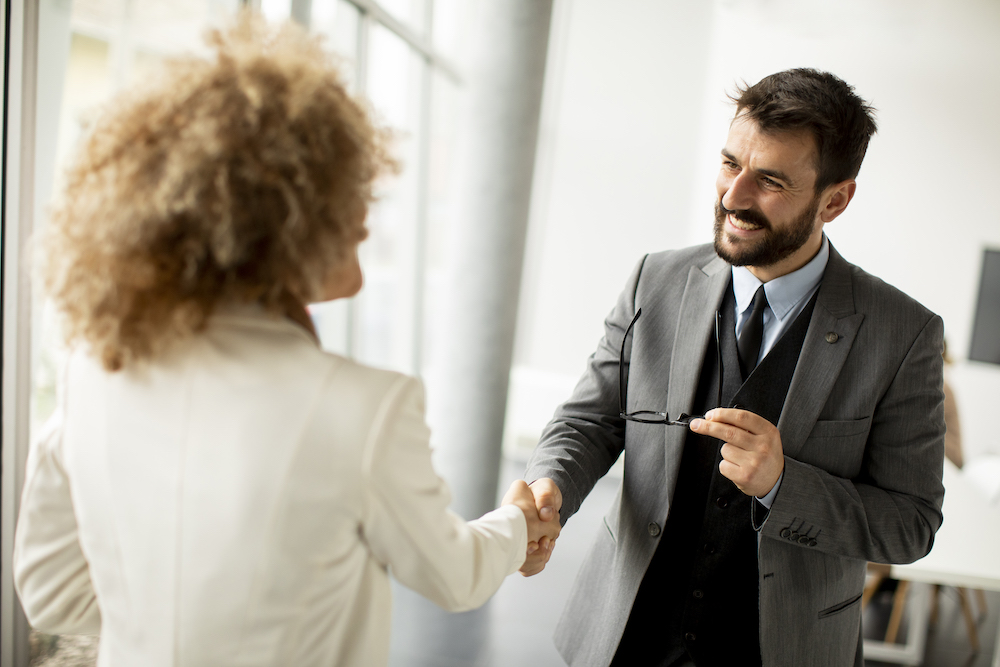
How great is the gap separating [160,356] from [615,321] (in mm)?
1140

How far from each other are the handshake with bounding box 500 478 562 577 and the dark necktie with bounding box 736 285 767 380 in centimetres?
50

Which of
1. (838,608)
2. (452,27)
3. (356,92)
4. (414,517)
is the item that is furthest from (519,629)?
(452,27)

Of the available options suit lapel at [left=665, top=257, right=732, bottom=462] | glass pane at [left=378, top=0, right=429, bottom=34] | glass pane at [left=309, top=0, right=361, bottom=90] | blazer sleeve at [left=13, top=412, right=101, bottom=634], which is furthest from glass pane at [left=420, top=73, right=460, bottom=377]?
blazer sleeve at [left=13, top=412, right=101, bottom=634]

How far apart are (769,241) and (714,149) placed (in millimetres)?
4875

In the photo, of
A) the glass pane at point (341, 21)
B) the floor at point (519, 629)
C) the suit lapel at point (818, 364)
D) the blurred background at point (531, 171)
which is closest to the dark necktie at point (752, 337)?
the suit lapel at point (818, 364)

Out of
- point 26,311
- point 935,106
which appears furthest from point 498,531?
point 935,106

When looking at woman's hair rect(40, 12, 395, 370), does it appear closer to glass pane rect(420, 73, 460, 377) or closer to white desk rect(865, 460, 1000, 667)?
white desk rect(865, 460, 1000, 667)

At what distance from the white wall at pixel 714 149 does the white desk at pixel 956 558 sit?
2556mm

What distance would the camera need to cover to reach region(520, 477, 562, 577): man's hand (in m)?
1.41

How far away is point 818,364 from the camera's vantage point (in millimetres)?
1416

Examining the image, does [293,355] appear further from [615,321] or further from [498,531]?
[615,321]

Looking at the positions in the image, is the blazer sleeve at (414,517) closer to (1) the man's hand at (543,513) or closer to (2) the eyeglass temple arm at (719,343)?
(1) the man's hand at (543,513)

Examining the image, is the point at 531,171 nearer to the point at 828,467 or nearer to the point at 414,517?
the point at 828,467

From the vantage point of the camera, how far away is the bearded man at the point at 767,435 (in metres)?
1.38
